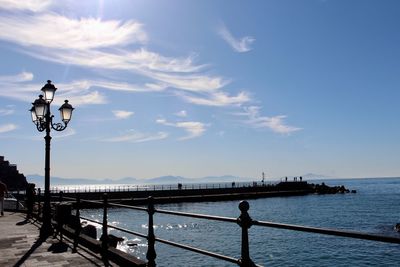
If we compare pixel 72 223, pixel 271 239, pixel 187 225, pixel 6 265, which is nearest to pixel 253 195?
pixel 187 225

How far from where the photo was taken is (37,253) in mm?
10148

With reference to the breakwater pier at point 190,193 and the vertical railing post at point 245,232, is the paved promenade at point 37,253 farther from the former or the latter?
the breakwater pier at point 190,193

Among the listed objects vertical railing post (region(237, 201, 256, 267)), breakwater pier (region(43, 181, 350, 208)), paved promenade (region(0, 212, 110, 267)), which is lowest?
breakwater pier (region(43, 181, 350, 208))

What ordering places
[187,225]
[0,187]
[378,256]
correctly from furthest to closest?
1. [187,225]
2. [378,256]
3. [0,187]

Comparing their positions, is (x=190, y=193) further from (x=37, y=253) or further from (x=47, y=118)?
(x=37, y=253)

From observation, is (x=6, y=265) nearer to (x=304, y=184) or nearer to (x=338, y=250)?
(x=338, y=250)

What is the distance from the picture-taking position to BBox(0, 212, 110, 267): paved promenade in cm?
887

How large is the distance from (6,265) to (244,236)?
6.50 m

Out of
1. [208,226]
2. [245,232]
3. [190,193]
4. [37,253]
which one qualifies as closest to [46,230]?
[37,253]

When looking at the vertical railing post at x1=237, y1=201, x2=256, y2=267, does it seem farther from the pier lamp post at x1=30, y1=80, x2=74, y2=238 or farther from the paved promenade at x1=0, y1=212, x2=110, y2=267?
the pier lamp post at x1=30, y1=80, x2=74, y2=238

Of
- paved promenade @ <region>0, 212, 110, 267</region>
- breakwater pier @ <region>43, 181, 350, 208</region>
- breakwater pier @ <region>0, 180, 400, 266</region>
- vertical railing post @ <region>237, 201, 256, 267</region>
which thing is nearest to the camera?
breakwater pier @ <region>0, 180, 400, 266</region>

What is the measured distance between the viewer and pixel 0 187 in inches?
846

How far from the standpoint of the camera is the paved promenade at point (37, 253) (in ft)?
29.1

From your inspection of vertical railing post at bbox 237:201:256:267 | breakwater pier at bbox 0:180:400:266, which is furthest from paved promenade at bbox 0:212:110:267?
vertical railing post at bbox 237:201:256:267
